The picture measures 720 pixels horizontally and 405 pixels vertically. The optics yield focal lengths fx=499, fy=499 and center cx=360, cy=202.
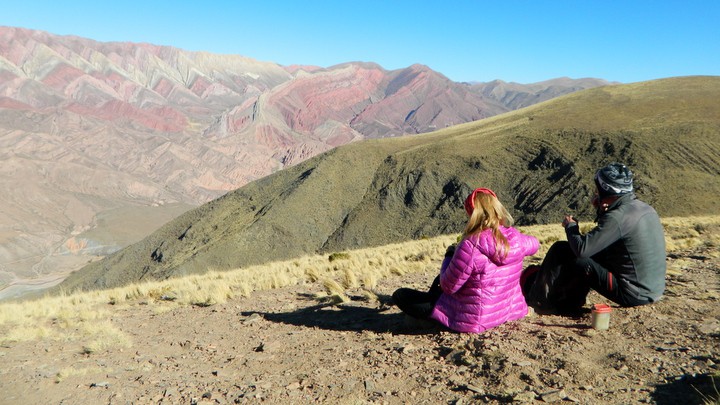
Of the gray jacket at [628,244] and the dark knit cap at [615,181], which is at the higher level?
the dark knit cap at [615,181]

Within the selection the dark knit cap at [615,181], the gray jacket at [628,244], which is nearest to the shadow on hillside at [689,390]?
the gray jacket at [628,244]

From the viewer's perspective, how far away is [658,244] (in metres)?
5.45

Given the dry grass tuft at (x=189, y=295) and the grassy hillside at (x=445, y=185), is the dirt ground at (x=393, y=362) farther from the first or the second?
the grassy hillside at (x=445, y=185)

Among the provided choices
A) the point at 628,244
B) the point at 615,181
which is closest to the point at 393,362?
the point at 628,244

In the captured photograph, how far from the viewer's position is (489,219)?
195 inches

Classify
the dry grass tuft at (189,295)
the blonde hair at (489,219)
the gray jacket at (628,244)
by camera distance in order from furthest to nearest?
the dry grass tuft at (189,295) → the gray jacket at (628,244) → the blonde hair at (489,219)

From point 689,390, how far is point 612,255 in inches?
68.1

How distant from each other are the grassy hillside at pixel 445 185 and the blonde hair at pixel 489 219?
48161 mm

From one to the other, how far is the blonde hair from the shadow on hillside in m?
1.72

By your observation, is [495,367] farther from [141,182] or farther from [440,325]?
[141,182]

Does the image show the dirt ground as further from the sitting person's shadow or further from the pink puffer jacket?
the pink puffer jacket

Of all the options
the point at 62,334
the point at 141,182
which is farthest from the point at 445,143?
the point at 141,182

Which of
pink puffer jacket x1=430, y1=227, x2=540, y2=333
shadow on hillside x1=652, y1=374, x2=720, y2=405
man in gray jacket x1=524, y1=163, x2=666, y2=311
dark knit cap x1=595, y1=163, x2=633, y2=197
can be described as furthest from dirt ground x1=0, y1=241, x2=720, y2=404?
dark knit cap x1=595, y1=163, x2=633, y2=197

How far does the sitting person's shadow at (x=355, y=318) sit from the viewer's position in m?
6.52
